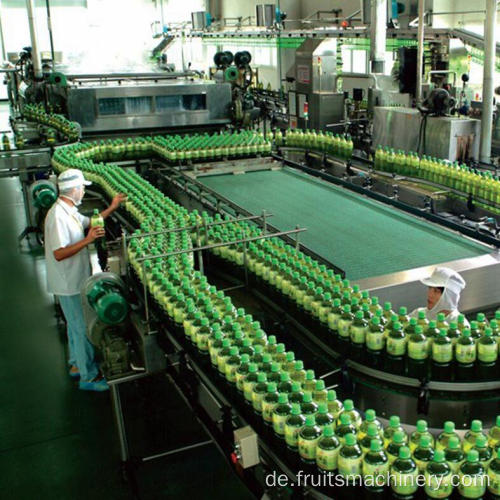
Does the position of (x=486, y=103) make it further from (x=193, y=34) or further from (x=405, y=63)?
(x=193, y=34)

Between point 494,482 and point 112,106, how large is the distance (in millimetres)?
8151

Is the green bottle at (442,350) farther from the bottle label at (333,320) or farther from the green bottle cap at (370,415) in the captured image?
the green bottle cap at (370,415)

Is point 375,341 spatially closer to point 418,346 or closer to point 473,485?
point 418,346

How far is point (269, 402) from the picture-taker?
2309 mm

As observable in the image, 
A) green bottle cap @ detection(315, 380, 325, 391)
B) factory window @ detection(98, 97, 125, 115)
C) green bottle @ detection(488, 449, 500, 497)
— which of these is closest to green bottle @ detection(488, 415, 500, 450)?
green bottle @ detection(488, 449, 500, 497)

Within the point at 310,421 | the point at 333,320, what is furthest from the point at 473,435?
the point at 333,320

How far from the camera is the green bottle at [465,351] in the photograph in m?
2.66

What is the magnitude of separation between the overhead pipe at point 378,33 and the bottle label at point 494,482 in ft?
28.4

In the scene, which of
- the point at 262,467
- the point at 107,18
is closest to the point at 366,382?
the point at 262,467

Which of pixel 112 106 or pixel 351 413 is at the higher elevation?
pixel 112 106

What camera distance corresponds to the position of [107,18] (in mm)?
23156

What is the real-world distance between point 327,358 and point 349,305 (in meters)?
0.34

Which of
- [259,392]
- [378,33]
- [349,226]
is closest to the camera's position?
[259,392]

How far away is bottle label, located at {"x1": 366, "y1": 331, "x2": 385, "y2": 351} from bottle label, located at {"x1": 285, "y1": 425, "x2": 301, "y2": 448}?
81 cm
